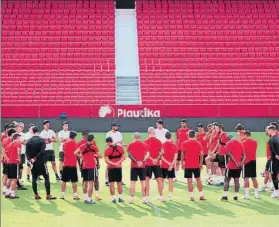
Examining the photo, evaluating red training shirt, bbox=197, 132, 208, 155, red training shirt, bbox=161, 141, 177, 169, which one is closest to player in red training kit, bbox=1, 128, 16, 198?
red training shirt, bbox=161, 141, 177, 169

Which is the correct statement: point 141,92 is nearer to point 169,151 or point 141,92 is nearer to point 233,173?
point 169,151

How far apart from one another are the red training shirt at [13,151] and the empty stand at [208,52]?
22408 mm

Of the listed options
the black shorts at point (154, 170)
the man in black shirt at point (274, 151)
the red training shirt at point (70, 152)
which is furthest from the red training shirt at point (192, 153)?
the red training shirt at point (70, 152)

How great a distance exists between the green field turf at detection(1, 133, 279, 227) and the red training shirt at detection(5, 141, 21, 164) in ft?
3.45

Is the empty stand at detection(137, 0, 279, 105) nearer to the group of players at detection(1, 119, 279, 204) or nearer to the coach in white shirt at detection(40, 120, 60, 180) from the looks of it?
the coach in white shirt at detection(40, 120, 60, 180)

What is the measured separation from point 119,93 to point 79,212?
84.2 ft

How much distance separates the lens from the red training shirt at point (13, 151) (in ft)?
48.4

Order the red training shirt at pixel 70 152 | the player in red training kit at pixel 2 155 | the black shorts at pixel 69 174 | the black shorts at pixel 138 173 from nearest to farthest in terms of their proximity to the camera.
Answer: the black shorts at pixel 138 173 < the red training shirt at pixel 70 152 < the black shorts at pixel 69 174 < the player in red training kit at pixel 2 155

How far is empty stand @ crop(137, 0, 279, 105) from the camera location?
125ft

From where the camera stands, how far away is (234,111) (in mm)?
33750

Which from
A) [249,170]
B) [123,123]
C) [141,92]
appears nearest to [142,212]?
[249,170]

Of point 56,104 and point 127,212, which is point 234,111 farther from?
point 127,212

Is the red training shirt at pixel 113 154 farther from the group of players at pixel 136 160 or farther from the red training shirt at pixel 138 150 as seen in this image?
the red training shirt at pixel 138 150

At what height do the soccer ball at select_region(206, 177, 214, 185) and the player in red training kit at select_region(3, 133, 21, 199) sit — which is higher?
the player in red training kit at select_region(3, 133, 21, 199)
